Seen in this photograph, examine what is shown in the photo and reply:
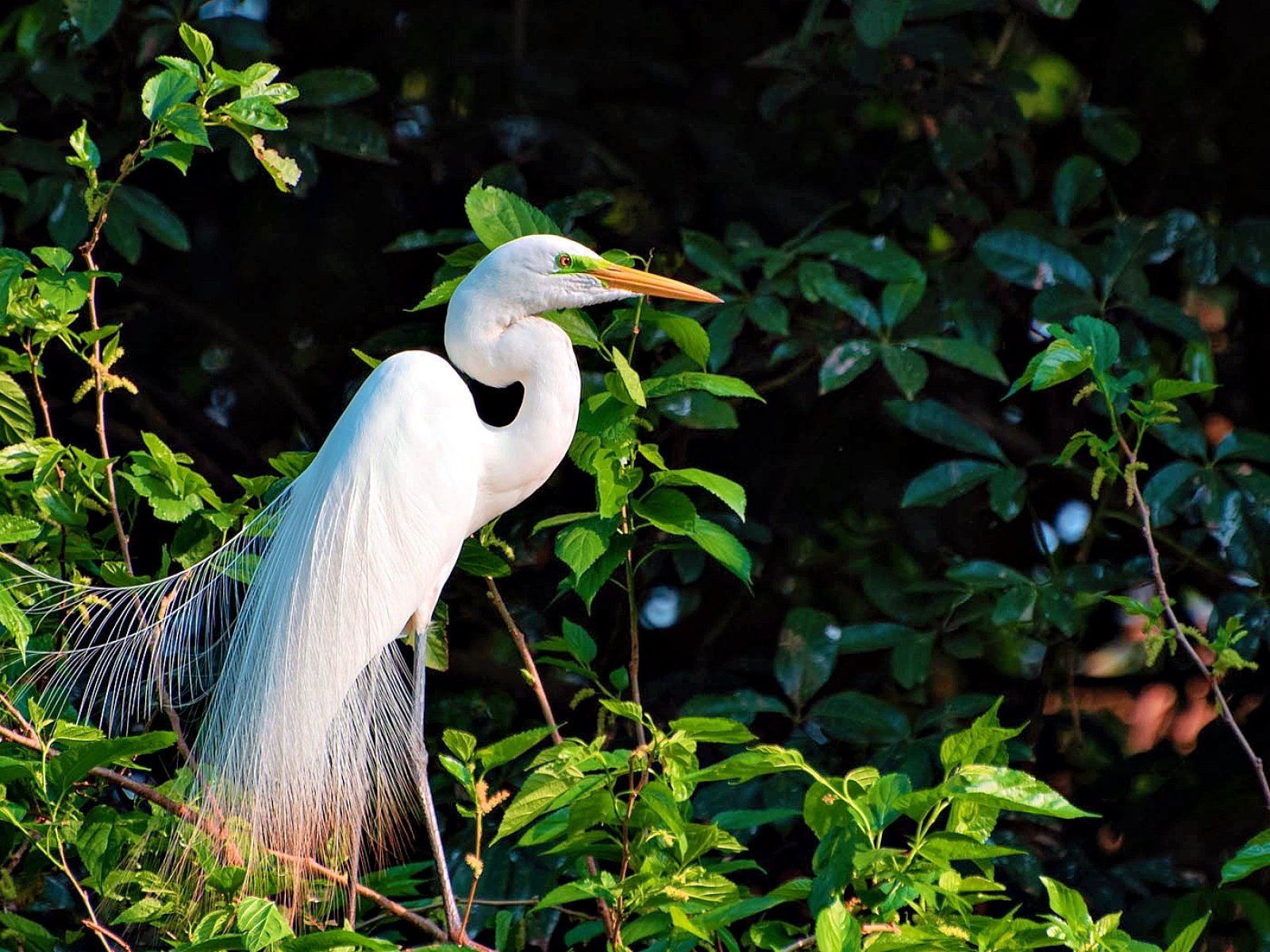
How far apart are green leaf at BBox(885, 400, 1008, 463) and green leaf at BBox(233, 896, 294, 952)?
126 centimetres

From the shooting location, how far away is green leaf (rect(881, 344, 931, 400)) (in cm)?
215

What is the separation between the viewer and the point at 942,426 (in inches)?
90.0

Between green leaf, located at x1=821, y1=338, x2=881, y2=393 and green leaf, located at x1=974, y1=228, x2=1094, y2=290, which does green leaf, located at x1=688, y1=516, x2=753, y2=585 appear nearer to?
green leaf, located at x1=821, y1=338, x2=881, y2=393

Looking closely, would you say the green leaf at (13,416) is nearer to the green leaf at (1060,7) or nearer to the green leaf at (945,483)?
the green leaf at (945,483)

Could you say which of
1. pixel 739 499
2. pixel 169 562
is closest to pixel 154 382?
pixel 169 562

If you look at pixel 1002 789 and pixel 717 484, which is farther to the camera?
pixel 717 484

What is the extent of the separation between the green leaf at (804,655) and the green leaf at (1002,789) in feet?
2.93

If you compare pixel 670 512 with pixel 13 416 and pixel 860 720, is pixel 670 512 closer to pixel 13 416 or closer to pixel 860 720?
pixel 860 720

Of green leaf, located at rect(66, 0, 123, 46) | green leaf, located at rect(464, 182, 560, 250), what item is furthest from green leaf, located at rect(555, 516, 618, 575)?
green leaf, located at rect(66, 0, 123, 46)

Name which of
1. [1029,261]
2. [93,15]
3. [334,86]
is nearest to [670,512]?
[1029,261]

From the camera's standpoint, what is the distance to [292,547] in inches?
72.8

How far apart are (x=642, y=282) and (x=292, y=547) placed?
1.77ft

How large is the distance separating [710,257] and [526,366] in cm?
54

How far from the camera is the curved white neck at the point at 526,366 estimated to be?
5.79 ft
